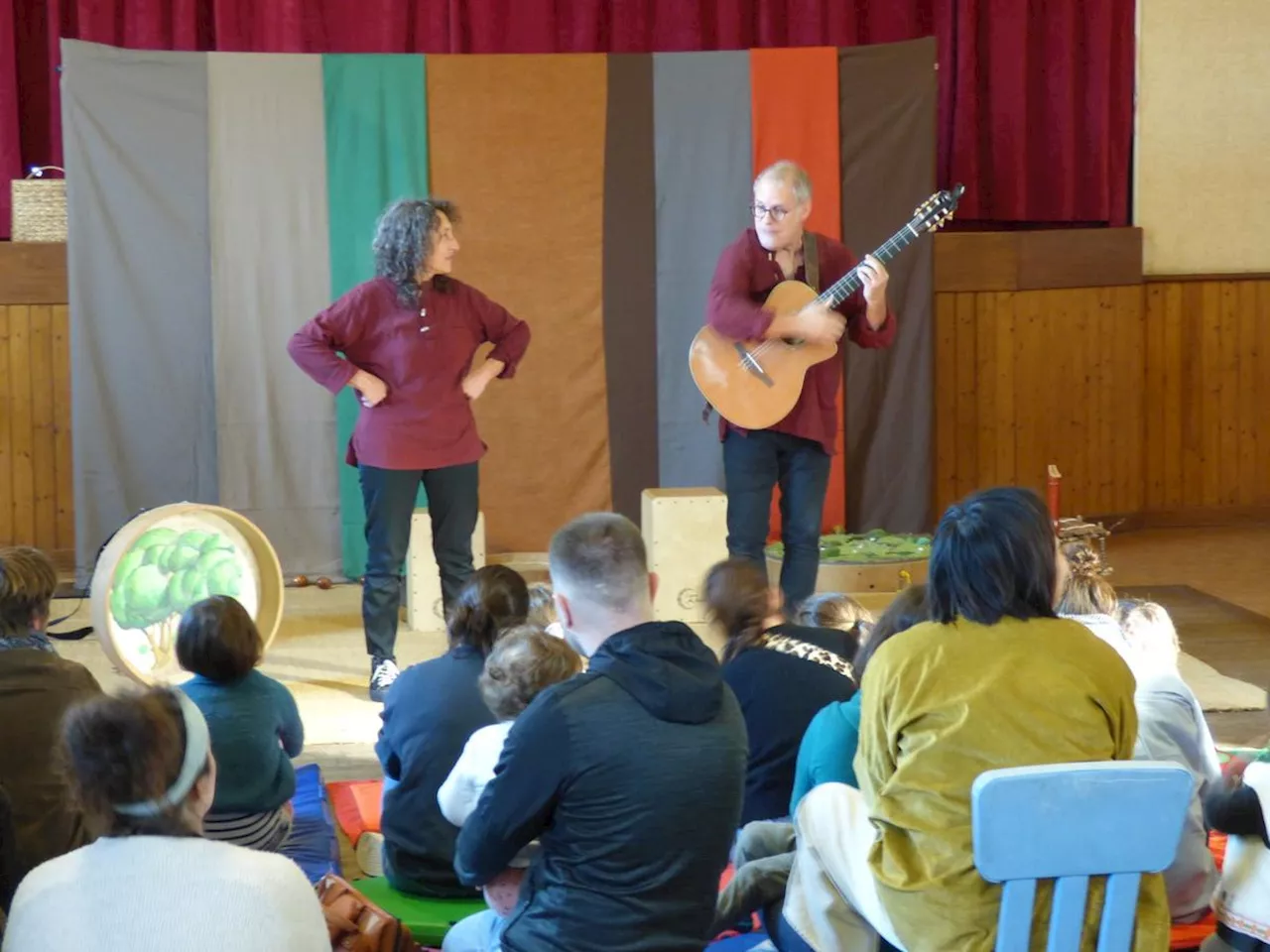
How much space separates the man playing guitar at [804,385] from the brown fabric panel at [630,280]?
6.81 ft

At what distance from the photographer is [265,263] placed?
7.53m

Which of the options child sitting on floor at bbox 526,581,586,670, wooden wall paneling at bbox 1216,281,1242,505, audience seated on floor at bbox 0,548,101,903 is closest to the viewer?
audience seated on floor at bbox 0,548,101,903

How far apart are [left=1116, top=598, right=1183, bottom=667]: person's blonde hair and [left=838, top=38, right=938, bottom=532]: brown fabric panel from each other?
13.3 ft

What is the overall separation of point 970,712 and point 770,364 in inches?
122

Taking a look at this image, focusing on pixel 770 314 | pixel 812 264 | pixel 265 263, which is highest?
pixel 265 263

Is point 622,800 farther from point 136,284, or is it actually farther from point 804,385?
point 136,284

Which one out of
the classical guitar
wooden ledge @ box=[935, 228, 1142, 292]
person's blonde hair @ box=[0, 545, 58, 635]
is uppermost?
wooden ledge @ box=[935, 228, 1142, 292]

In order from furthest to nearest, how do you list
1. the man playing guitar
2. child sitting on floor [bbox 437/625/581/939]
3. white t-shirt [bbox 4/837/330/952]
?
the man playing guitar → child sitting on floor [bbox 437/625/581/939] → white t-shirt [bbox 4/837/330/952]

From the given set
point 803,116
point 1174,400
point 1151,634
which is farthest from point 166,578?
point 1174,400

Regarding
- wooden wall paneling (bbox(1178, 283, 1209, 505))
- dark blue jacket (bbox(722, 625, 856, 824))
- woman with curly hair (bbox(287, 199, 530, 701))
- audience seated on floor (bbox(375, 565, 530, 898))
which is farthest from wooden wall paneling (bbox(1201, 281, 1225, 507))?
audience seated on floor (bbox(375, 565, 530, 898))

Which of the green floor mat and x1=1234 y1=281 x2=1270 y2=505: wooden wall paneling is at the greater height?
x1=1234 y1=281 x2=1270 y2=505: wooden wall paneling

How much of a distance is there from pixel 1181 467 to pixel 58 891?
7.95 m

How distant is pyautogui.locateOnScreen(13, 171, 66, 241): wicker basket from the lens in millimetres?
7695

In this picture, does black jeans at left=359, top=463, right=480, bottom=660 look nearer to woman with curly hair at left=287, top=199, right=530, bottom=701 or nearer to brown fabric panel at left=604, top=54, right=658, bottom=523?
woman with curly hair at left=287, top=199, right=530, bottom=701
